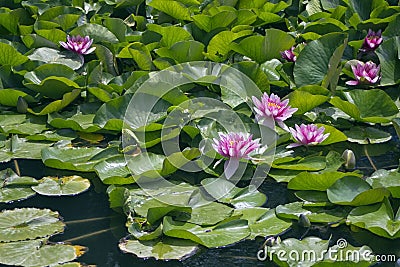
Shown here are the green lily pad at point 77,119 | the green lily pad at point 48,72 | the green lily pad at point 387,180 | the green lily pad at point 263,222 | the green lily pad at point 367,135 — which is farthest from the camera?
the green lily pad at point 48,72

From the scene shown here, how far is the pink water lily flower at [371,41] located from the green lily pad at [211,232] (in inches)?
63.0

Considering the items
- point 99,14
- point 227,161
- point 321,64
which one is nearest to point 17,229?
point 227,161

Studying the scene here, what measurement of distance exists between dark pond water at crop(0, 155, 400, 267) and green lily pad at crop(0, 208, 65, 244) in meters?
0.04

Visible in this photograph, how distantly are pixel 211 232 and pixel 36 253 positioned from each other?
1.83ft

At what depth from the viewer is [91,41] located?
345 cm

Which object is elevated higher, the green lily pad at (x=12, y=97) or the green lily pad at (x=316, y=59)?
the green lily pad at (x=316, y=59)

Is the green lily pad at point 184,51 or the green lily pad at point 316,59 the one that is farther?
the green lily pad at point 184,51

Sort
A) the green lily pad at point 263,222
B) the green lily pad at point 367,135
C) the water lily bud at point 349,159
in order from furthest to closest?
the green lily pad at point 367,135 → the water lily bud at point 349,159 → the green lily pad at point 263,222

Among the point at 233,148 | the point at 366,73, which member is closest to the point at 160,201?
the point at 233,148

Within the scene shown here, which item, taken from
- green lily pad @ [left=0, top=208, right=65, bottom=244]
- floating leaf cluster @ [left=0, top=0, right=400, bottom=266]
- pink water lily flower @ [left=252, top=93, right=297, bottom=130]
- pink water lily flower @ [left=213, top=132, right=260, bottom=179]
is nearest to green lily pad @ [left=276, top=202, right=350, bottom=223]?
floating leaf cluster @ [left=0, top=0, right=400, bottom=266]

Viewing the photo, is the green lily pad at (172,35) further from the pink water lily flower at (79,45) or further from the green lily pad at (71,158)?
the green lily pad at (71,158)

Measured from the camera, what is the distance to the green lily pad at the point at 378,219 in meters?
2.16

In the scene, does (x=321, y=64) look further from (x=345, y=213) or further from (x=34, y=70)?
(x=34, y=70)

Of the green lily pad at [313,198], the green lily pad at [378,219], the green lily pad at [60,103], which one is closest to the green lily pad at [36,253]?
the green lily pad at [313,198]
